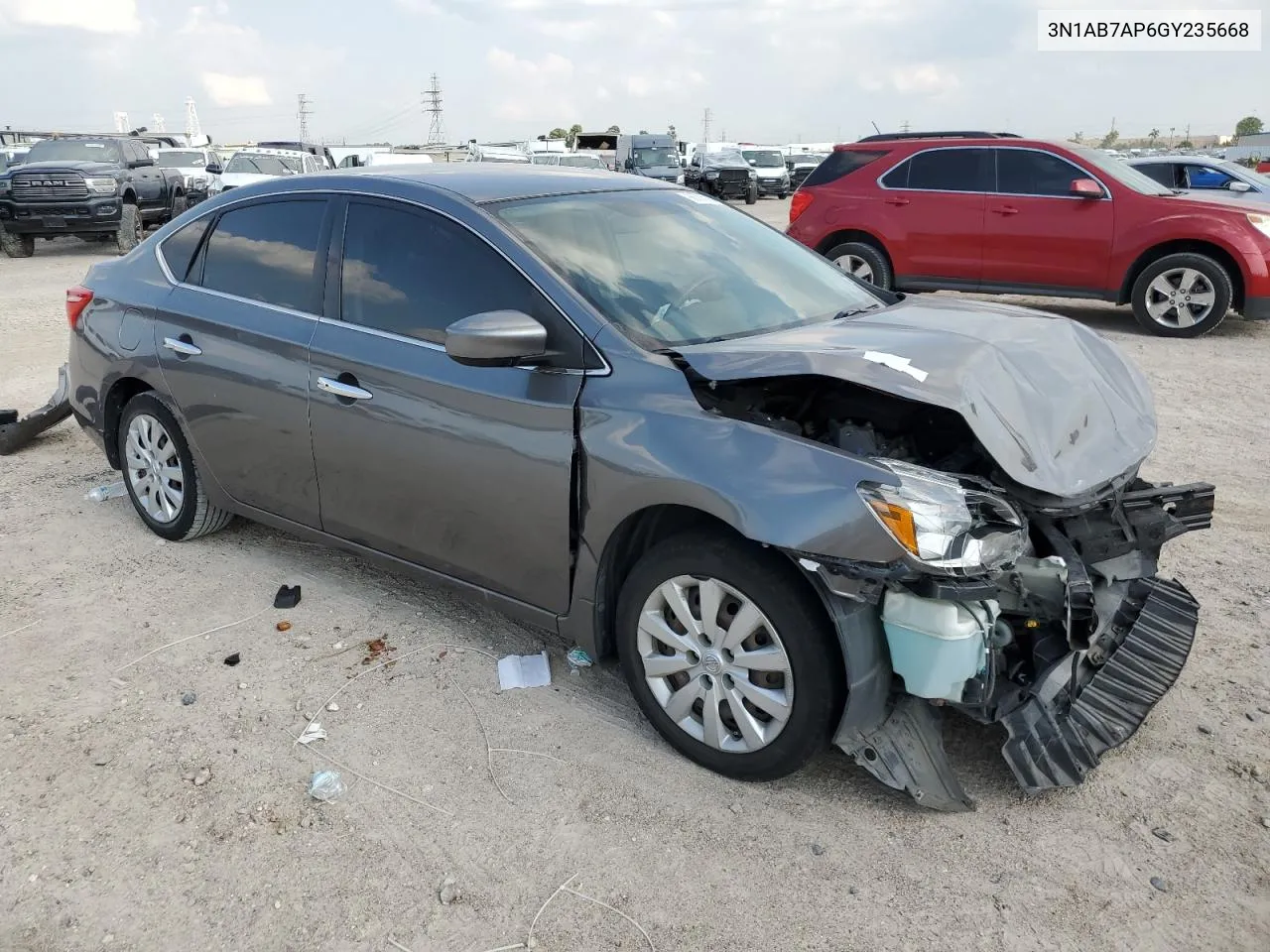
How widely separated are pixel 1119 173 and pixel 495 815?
931 cm

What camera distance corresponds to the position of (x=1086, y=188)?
9508 mm

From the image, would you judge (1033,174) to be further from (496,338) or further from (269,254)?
(496,338)

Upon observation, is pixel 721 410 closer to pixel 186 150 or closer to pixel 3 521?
pixel 3 521

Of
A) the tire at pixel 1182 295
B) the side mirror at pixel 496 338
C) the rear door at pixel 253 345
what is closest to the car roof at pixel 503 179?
the rear door at pixel 253 345

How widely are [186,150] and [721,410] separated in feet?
80.8

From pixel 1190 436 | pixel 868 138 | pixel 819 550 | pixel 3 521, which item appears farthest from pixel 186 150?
pixel 819 550

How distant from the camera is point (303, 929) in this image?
8.27 feet

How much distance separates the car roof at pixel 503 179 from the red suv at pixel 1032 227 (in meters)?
6.78

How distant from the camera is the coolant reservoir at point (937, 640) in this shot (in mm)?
2637

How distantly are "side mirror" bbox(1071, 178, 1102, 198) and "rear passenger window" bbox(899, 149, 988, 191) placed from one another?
2.80 feet

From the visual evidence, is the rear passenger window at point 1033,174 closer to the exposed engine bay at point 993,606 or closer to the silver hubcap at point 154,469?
the exposed engine bay at point 993,606

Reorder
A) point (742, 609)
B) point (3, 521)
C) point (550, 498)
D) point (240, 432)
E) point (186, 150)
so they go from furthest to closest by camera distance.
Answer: point (186, 150)
point (3, 521)
point (240, 432)
point (550, 498)
point (742, 609)

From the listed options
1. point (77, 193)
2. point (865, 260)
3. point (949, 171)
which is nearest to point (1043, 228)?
point (949, 171)

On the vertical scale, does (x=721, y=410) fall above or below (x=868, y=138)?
below
